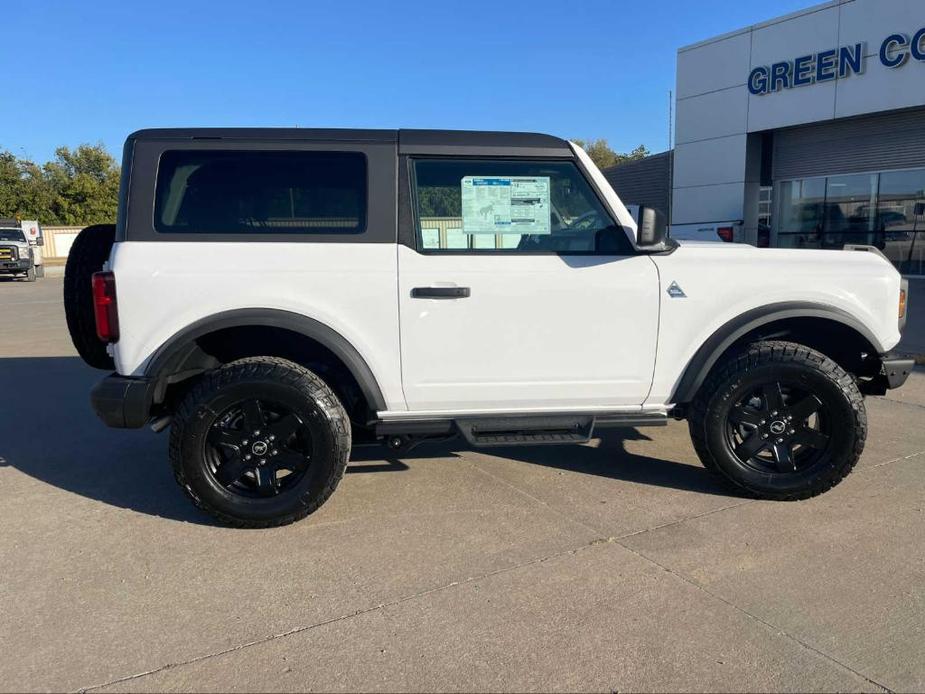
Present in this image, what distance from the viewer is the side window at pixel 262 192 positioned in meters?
3.43

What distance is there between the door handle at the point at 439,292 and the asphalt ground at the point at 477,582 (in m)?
1.19

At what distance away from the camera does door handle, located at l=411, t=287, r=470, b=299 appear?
345 centimetres

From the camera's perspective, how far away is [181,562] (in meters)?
3.18

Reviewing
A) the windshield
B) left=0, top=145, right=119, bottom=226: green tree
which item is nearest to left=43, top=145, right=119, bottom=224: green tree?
left=0, top=145, right=119, bottom=226: green tree

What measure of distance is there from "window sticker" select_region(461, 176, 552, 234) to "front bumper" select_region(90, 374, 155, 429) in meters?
1.81

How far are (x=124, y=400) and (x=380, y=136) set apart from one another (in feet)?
6.10

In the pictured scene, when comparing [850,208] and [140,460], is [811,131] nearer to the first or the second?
[850,208]

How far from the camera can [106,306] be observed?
3314mm

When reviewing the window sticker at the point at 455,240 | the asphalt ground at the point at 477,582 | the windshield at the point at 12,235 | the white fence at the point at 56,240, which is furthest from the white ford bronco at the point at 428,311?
the white fence at the point at 56,240

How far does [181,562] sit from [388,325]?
149 cm

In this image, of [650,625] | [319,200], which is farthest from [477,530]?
[319,200]

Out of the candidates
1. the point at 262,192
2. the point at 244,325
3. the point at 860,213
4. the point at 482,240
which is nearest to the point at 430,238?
the point at 482,240

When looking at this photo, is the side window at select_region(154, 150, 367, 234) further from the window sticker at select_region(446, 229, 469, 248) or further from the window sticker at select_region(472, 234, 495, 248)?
the window sticker at select_region(472, 234, 495, 248)

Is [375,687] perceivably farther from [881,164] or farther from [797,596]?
[881,164]
